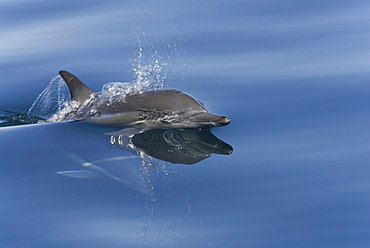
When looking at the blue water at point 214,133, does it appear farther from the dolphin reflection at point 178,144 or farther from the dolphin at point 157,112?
the dolphin at point 157,112

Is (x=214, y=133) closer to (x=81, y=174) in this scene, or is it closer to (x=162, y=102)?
(x=162, y=102)

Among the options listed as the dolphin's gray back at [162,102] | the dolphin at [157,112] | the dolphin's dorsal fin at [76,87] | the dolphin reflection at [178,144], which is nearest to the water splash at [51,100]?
the dolphin's dorsal fin at [76,87]

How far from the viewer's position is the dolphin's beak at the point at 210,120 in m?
7.13

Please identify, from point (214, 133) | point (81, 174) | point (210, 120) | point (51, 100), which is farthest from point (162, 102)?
point (51, 100)

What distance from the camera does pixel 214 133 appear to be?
7223mm

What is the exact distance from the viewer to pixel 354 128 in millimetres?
7246

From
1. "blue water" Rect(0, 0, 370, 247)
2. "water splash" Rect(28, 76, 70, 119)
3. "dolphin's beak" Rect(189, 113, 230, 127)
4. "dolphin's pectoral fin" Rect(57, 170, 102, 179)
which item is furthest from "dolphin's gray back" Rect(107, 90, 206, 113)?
"water splash" Rect(28, 76, 70, 119)

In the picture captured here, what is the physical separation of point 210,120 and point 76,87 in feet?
6.96

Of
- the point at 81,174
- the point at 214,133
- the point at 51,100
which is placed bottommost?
the point at 81,174

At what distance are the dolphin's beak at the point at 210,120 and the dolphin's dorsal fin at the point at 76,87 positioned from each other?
72.3 inches

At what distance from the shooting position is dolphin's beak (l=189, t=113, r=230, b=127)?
281 inches

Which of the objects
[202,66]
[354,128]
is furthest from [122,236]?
[202,66]

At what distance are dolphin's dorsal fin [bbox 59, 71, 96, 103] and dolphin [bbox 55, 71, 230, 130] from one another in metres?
0.61

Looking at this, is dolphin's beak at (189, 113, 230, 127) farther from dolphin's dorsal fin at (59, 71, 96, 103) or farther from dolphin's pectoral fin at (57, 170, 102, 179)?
dolphin's dorsal fin at (59, 71, 96, 103)
